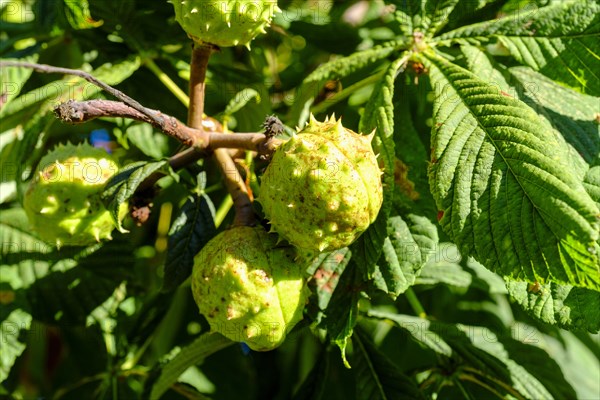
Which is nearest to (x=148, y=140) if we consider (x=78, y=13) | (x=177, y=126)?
(x=78, y=13)

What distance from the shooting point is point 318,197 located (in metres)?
1.23

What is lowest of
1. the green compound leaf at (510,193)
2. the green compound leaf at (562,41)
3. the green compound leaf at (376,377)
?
the green compound leaf at (376,377)

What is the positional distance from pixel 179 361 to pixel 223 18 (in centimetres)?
84

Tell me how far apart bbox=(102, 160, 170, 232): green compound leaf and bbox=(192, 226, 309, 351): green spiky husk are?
18 cm

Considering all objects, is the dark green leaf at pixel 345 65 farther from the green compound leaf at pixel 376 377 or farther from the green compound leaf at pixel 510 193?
the green compound leaf at pixel 376 377

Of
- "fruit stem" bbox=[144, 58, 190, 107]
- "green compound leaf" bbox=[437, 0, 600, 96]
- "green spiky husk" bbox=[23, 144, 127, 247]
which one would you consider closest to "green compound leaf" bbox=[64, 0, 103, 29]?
"fruit stem" bbox=[144, 58, 190, 107]

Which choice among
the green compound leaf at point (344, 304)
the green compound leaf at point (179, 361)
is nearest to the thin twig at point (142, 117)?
the green compound leaf at point (344, 304)

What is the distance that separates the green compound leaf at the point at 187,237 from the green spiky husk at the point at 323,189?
32 centimetres

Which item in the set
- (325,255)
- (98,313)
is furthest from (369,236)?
(98,313)

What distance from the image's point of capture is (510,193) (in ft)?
4.17

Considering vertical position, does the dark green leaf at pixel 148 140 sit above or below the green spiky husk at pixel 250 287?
above

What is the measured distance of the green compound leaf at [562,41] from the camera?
1.53 metres

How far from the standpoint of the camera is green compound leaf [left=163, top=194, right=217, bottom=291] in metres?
1.53

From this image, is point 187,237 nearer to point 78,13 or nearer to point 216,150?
point 216,150
